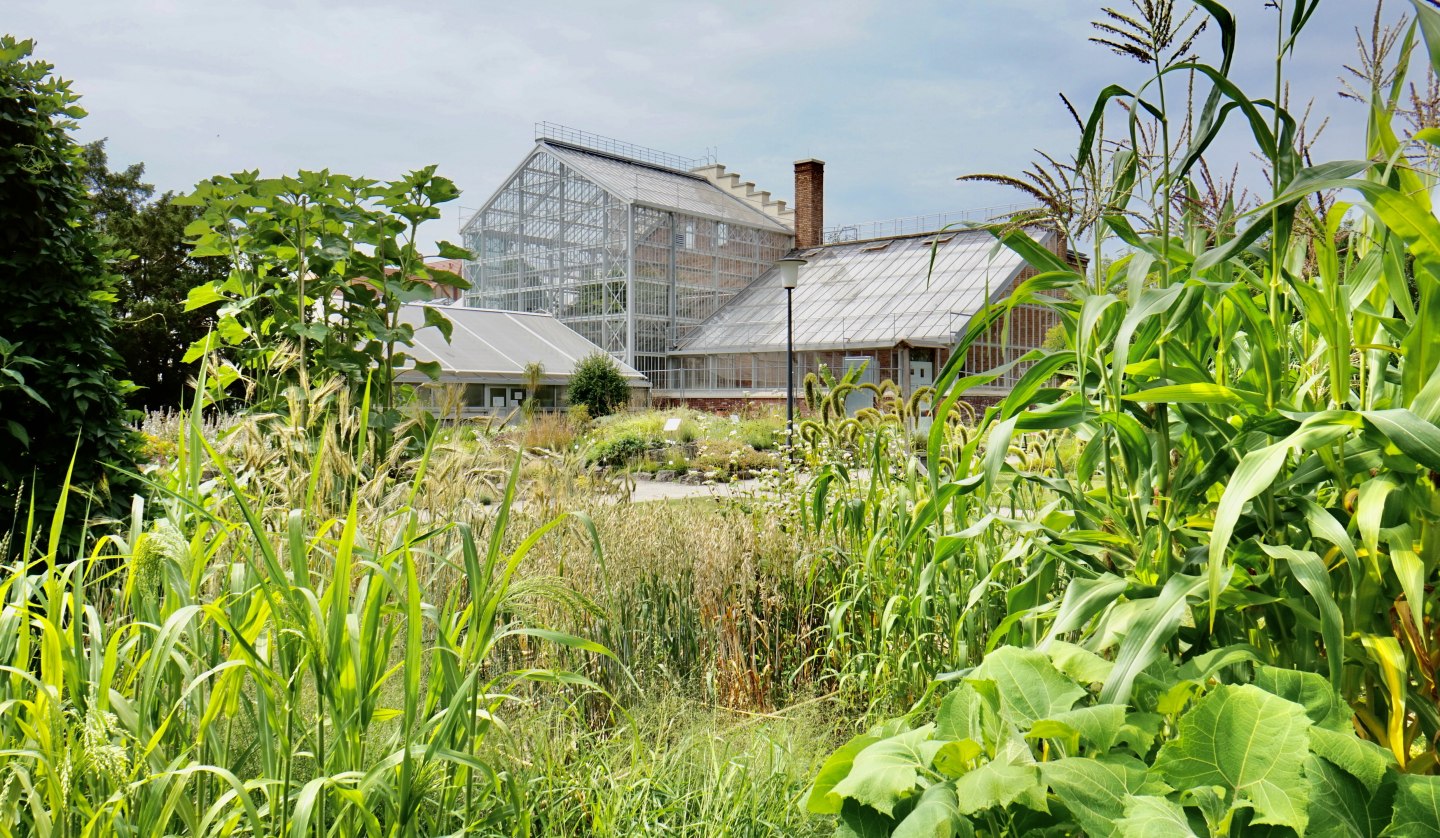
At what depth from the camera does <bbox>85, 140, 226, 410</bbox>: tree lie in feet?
66.3

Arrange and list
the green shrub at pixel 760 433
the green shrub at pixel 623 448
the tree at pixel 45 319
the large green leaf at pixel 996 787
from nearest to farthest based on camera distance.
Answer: the large green leaf at pixel 996 787 < the tree at pixel 45 319 < the green shrub at pixel 623 448 < the green shrub at pixel 760 433

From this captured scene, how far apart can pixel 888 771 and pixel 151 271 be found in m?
25.3

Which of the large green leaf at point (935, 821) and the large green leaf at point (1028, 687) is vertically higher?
the large green leaf at point (1028, 687)

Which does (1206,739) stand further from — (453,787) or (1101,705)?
(453,787)

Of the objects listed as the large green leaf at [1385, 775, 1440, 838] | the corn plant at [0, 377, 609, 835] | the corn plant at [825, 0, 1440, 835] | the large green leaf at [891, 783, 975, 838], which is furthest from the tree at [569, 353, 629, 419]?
the large green leaf at [1385, 775, 1440, 838]

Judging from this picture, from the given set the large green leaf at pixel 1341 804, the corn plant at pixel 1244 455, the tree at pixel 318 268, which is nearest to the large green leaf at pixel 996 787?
the corn plant at pixel 1244 455

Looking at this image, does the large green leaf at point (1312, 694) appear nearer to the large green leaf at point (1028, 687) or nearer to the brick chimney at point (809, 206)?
the large green leaf at point (1028, 687)

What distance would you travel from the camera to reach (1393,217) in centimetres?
119

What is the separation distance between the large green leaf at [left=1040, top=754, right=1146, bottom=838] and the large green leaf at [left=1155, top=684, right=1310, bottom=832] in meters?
0.04

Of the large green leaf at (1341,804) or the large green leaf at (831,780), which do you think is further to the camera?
the large green leaf at (831,780)

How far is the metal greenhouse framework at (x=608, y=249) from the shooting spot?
29.5 metres

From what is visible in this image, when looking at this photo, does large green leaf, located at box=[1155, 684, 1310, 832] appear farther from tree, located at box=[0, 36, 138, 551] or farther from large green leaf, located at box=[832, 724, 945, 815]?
tree, located at box=[0, 36, 138, 551]

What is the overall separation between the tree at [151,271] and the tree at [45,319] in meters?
17.6

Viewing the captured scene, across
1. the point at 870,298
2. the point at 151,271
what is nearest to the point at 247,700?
the point at 151,271
